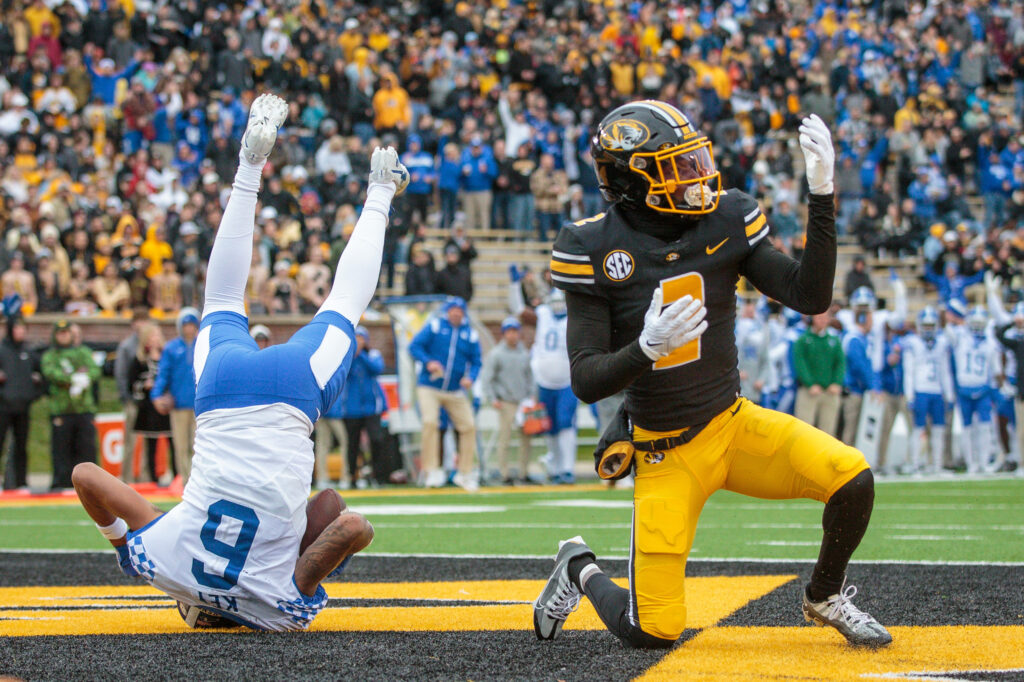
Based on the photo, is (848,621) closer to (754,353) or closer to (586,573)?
(586,573)

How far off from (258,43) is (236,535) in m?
16.2

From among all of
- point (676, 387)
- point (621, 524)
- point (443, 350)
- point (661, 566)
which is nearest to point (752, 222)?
point (676, 387)

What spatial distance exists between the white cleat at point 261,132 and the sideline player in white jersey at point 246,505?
2.59 ft

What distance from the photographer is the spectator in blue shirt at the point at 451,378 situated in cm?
1288

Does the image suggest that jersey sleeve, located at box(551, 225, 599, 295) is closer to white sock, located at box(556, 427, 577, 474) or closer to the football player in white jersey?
white sock, located at box(556, 427, 577, 474)

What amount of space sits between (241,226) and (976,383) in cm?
1169

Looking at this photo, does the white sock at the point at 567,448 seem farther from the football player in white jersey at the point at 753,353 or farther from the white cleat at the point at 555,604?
the white cleat at the point at 555,604

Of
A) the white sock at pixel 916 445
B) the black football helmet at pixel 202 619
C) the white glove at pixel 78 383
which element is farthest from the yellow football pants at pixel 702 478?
the white sock at pixel 916 445

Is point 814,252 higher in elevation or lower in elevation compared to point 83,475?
higher

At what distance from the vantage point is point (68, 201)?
15.4 metres

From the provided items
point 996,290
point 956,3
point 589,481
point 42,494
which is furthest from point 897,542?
point 956,3

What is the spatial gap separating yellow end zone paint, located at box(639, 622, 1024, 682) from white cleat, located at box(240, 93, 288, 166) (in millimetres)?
2370

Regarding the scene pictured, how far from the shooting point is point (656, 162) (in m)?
4.03

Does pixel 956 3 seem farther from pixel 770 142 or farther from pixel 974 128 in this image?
pixel 770 142
